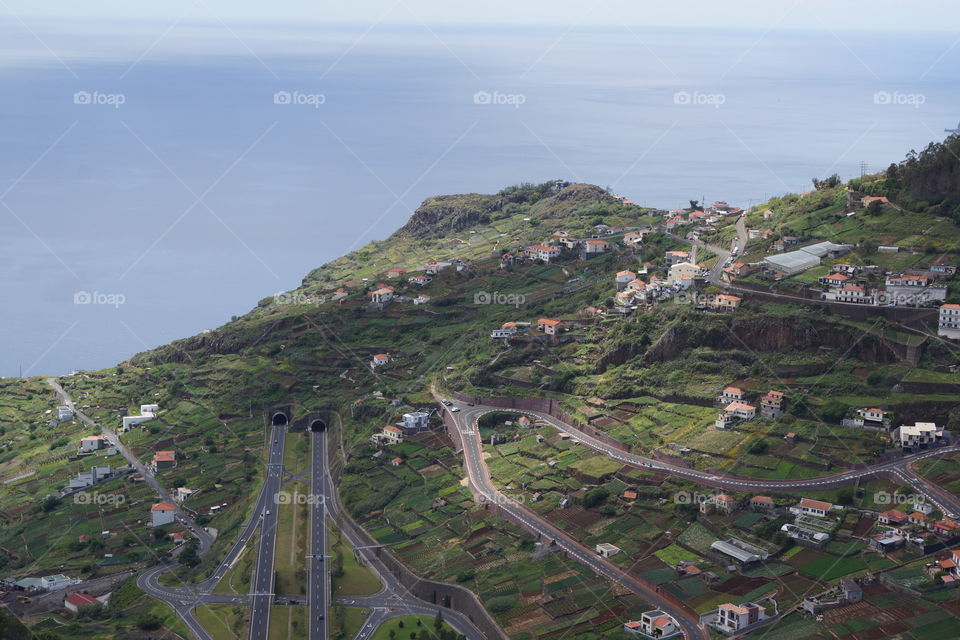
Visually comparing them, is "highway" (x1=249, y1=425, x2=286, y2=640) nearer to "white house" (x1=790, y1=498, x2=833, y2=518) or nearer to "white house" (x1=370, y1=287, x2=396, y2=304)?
"white house" (x1=370, y1=287, x2=396, y2=304)

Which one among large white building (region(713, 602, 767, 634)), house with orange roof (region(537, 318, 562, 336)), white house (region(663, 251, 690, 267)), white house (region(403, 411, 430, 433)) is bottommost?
large white building (region(713, 602, 767, 634))

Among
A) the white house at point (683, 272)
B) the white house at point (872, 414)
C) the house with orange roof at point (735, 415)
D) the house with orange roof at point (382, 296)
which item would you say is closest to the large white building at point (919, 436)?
the white house at point (872, 414)

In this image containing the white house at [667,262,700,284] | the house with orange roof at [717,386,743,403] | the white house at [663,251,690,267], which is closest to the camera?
the house with orange roof at [717,386,743,403]

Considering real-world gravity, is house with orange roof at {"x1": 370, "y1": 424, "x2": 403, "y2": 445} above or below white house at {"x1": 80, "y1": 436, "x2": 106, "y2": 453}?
above

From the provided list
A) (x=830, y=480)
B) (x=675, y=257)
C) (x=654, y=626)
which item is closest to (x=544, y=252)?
(x=675, y=257)

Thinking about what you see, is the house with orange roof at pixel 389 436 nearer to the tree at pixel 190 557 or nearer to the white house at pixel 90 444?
the tree at pixel 190 557

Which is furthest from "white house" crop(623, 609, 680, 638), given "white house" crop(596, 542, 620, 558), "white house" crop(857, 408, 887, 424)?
"white house" crop(857, 408, 887, 424)
